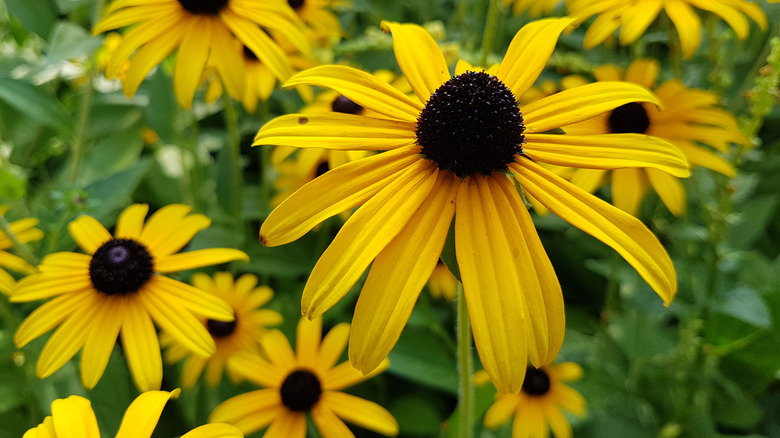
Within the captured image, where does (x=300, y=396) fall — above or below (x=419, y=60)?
below

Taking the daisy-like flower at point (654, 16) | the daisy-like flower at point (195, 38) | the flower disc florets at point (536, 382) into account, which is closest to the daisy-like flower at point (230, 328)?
the daisy-like flower at point (195, 38)

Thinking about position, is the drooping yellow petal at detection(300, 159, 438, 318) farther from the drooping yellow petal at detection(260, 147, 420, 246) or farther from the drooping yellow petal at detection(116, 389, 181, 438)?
the drooping yellow petal at detection(116, 389, 181, 438)

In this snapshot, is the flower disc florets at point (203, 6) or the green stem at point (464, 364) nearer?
the green stem at point (464, 364)

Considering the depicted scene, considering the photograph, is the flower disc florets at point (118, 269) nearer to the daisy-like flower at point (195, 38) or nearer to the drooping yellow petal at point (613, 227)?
the daisy-like flower at point (195, 38)

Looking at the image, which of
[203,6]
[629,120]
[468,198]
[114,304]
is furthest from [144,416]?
[629,120]

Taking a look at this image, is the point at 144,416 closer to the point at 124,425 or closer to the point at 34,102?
the point at 124,425

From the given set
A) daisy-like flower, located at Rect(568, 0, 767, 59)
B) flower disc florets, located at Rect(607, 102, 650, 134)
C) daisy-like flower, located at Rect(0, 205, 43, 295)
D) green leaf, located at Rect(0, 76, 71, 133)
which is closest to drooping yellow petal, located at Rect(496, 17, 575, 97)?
daisy-like flower, located at Rect(568, 0, 767, 59)
